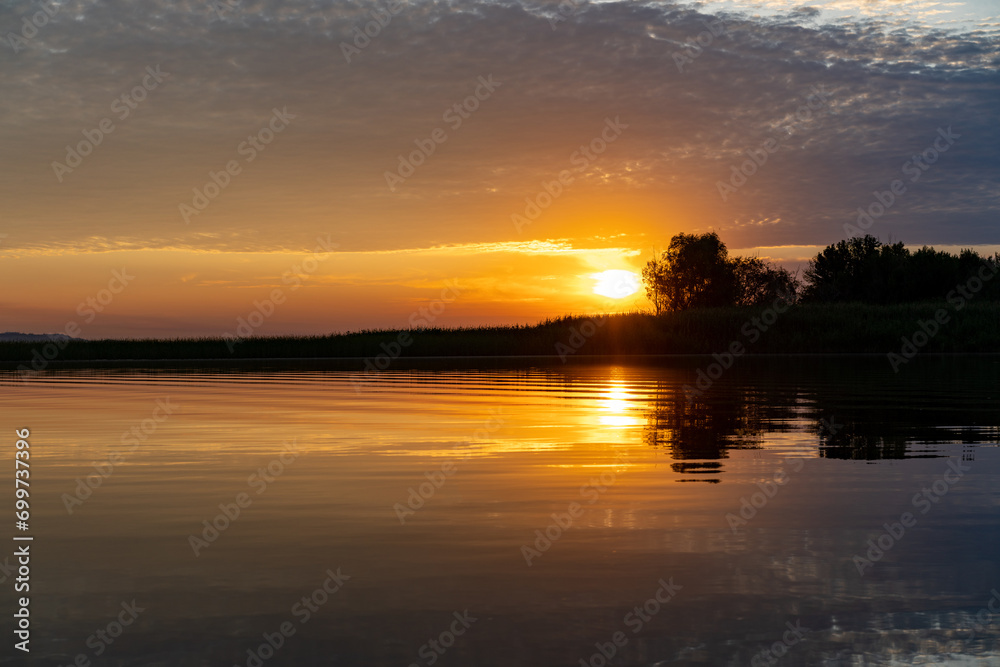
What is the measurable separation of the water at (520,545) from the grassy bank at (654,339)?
5274cm

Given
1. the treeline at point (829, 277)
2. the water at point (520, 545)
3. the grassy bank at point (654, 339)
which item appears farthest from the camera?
the treeline at point (829, 277)

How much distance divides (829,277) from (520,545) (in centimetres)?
11704

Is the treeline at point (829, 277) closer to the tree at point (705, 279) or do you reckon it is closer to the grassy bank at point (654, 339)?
the tree at point (705, 279)

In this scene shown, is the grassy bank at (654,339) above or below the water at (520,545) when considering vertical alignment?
below

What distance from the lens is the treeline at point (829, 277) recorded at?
98.4m

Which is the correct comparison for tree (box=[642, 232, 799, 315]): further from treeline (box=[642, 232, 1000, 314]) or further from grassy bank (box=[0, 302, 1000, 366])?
grassy bank (box=[0, 302, 1000, 366])

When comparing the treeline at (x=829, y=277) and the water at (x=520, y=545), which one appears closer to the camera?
the water at (x=520, y=545)

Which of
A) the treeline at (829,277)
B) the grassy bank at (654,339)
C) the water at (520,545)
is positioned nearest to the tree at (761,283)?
the treeline at (829,277)

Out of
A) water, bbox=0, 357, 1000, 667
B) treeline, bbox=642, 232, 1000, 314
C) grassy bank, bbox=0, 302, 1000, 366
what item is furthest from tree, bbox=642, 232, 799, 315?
water, bbox=0, 357, 1000, 667

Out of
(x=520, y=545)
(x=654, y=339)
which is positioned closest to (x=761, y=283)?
(x=654, y=339)

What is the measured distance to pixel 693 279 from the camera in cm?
10912

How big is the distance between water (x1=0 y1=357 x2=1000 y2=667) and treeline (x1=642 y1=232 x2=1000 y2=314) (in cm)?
8595

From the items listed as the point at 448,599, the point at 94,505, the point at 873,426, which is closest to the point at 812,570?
the point at 448,599

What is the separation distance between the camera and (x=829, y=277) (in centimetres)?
11550
